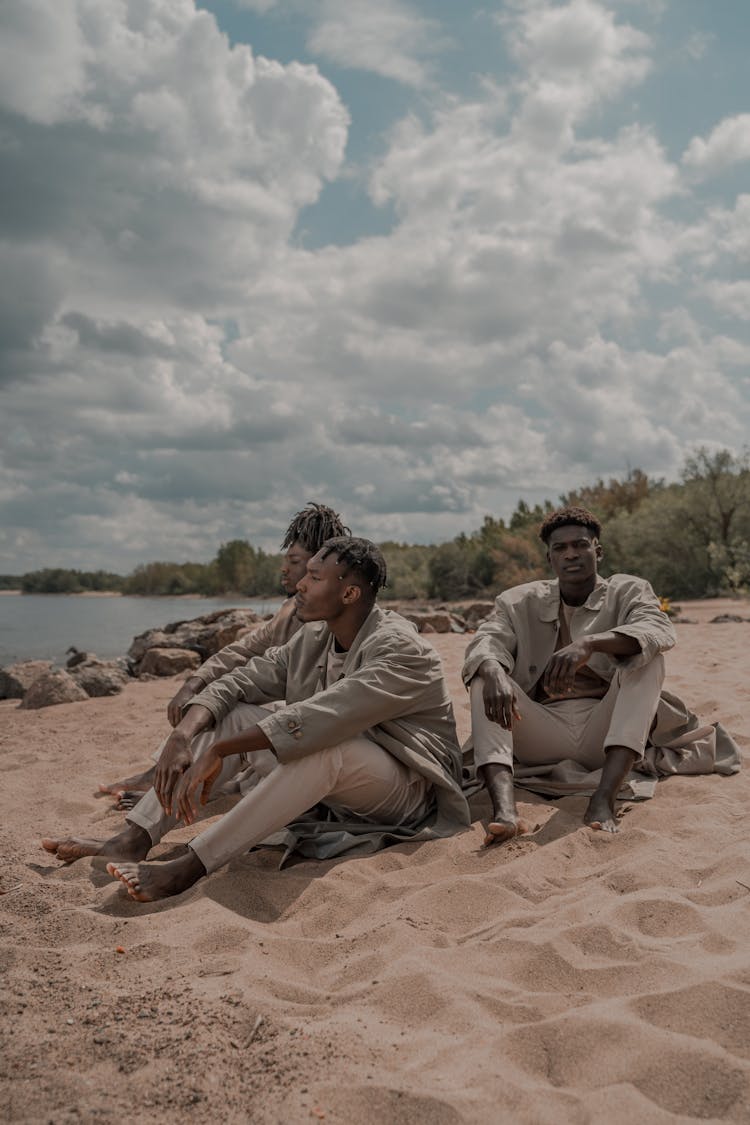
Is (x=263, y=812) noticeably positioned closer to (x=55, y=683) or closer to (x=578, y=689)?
(x=578, y=689)

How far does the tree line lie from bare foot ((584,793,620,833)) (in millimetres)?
17715

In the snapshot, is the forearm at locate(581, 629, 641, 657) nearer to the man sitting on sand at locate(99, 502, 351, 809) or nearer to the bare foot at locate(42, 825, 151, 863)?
the man sitting on sand at locate(99, 502, 351, 809)

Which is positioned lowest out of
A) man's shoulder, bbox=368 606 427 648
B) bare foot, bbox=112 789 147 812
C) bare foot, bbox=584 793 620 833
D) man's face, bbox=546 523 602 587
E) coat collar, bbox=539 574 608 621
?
bare foot, bbox=112 789 147 812

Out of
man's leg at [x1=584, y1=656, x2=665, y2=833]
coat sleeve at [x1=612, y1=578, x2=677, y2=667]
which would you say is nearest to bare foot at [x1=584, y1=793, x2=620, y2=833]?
man's leg at [x1=584, y1=656, x2=665, y2=833]

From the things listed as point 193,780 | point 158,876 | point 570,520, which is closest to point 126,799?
point 193,780

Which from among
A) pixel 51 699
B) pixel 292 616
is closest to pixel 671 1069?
pixel 292 616

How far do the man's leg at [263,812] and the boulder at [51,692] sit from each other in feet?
17.3

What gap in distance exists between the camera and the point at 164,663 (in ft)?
32.1

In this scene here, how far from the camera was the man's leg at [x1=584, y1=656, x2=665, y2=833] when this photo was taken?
3.45 metres

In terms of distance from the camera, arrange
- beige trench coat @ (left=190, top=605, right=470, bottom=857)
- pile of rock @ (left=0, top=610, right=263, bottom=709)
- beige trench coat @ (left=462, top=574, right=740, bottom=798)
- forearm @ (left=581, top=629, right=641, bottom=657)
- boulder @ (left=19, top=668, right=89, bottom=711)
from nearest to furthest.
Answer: beige trench coat @ (left=190, top=605, right=470, bottom=857) → forearm @ (left=581, top=629, right=641, bottom=657) → beige trench coat @ (left=462, top=574, right=740, bottom=798) → boulder @ (left=19, top=668, right=89, bottom=711) → pile of rock @ (left=0, top=610, right=263, bottom=709)

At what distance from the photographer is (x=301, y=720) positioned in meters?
2.96

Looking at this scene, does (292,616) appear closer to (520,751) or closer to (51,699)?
(520,751)

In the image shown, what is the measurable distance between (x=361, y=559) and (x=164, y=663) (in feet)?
22.4

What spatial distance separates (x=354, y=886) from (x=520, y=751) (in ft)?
4.41
